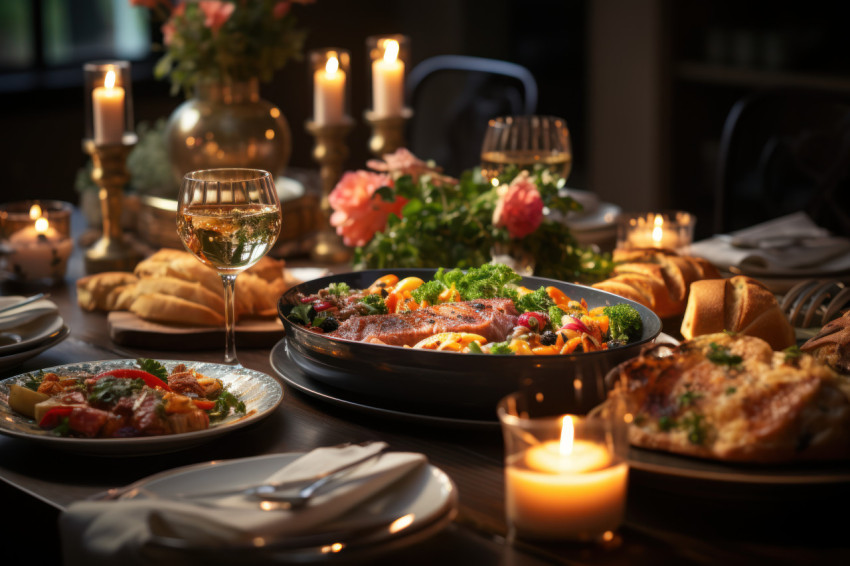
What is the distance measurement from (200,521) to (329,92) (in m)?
1.82

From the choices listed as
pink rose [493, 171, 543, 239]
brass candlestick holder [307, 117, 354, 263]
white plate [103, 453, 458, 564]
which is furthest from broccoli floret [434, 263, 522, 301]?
brass candlestick holder [307, 117, 354, 263]

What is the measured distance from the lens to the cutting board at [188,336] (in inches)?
71.7

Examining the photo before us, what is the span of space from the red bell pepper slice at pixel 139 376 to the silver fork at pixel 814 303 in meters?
1.13

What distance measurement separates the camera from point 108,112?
2.43 m

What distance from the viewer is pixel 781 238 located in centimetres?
236

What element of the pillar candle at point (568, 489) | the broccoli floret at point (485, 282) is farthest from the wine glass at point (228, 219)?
the pillar candle at point (568, 489)

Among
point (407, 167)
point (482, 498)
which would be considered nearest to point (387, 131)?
point (407, 167)

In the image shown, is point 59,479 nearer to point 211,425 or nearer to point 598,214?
point 211,425

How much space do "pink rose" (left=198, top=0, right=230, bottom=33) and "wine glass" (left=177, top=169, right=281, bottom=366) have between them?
89 centimetres

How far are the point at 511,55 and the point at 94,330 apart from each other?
14.7 ft

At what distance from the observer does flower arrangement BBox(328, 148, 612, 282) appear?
6.75 feet

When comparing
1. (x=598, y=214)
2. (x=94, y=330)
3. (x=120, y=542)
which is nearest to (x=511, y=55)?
(x=598, y=214)

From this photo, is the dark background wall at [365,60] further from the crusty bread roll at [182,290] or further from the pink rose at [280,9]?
the crusty bread roll at [182,290]

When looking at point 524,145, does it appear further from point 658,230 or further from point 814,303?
point 814,303
